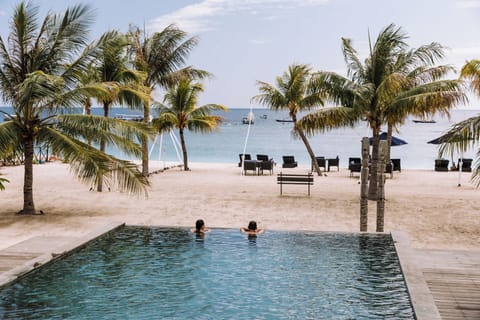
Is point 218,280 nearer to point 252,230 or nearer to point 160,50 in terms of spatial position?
point 252,230

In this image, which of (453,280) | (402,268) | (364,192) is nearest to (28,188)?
(364,192)

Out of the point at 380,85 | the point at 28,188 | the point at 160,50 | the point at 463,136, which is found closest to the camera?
the point at 463,136

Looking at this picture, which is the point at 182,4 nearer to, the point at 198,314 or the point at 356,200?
the point at 356,200

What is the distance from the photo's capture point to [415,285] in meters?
8.28

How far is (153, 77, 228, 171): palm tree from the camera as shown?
1236 inches

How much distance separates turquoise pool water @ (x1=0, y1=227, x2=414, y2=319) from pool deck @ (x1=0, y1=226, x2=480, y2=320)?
206 mm

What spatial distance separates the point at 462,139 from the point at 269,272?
18.4 feet

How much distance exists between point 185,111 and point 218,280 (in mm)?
23731

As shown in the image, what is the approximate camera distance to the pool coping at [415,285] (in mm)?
7035

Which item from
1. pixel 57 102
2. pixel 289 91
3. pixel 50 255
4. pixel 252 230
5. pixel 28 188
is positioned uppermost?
pixel 289 91

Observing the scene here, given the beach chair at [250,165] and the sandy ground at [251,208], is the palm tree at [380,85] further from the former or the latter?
the beach chair at [250,165]

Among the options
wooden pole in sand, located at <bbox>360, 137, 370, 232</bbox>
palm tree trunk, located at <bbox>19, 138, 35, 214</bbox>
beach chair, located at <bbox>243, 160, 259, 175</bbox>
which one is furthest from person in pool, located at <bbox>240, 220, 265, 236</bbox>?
beach chair, located at <bbox>243, 160, 259, 175</bbox>

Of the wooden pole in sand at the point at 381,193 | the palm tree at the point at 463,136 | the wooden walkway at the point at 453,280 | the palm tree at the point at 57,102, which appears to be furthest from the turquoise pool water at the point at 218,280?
the palm tree at the point at 57,102

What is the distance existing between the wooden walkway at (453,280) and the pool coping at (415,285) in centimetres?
14
